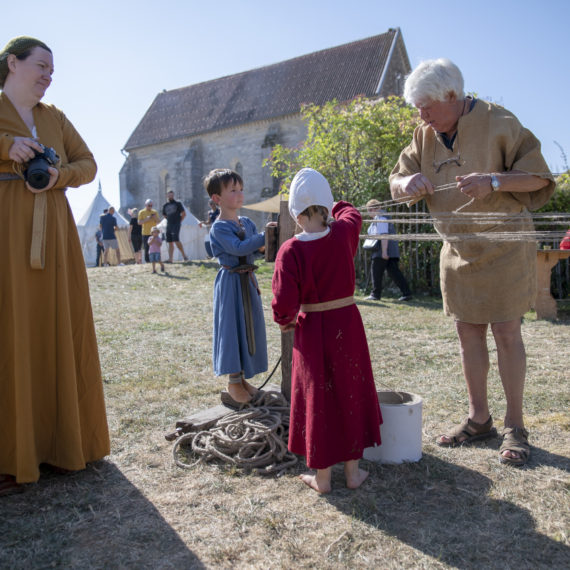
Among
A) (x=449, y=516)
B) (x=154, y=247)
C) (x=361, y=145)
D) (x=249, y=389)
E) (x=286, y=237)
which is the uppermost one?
(x=361, y=145)

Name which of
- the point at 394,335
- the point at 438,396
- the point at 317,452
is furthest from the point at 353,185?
the point at 317,452

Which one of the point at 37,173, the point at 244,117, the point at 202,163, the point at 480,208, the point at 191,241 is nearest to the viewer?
the point at 37,173

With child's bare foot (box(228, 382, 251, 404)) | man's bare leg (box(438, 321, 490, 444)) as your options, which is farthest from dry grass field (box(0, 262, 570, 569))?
child's bare foot (box(228, 382, 251, 404))

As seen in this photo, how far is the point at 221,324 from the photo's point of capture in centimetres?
348

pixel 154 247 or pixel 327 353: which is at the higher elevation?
pixel 154 247

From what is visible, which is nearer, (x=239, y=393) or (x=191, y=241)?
(x=239, y=393)

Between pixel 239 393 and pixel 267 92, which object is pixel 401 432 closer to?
pixel 239 393

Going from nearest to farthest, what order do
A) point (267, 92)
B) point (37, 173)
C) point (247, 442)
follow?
point (37, 173) < point (247, 442) < point (267, 92)

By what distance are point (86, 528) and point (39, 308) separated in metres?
1.09

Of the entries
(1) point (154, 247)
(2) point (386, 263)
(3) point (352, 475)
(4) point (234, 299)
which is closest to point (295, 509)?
(3) point (352, 475)

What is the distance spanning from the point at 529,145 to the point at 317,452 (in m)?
1.86

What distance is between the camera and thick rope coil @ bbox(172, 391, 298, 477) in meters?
2.88

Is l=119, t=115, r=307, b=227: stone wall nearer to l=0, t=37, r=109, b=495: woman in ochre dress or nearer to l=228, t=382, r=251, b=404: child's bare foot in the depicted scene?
l=228, t=382, r=251, b=404: child's bare foot

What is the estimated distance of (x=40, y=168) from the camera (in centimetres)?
263
